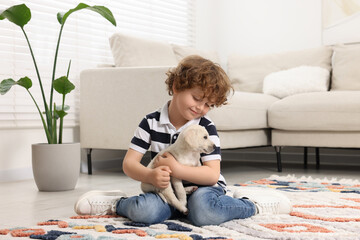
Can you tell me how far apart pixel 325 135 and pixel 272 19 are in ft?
5.14

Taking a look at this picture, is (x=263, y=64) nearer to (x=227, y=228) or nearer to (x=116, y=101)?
(x=116, y=101)

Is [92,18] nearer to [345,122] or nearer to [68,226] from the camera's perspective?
[345,122]

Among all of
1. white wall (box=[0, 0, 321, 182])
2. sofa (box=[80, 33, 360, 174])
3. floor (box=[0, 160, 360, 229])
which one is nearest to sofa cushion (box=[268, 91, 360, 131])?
sofa (box=[80, 33, 360, 174])

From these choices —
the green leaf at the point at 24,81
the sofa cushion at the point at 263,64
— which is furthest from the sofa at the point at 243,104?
the green leaf at the point at 24,81

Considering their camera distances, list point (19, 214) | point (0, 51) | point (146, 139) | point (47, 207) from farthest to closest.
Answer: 1. point (0, 51)
2. point (47, 207)
3. point (19, 214)
4. point (146, 139)

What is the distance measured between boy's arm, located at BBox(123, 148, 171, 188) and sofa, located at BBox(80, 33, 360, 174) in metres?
1.27

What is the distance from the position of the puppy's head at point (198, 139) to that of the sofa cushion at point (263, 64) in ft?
7.77

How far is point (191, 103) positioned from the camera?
1640 millimetres

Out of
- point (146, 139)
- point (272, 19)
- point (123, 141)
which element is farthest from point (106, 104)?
point (272, 19)

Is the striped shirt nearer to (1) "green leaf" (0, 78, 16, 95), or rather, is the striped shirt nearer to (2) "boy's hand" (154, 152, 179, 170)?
(2) "boy's hand" (154, 152, 179, 170)

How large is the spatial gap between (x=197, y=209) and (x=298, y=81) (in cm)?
222

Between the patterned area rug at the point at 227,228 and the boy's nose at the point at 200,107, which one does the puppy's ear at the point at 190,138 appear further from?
the patterned area rug at the point at 227,228

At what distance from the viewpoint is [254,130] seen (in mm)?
3287

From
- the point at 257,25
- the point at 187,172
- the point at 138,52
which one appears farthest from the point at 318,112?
the point at 187,172
